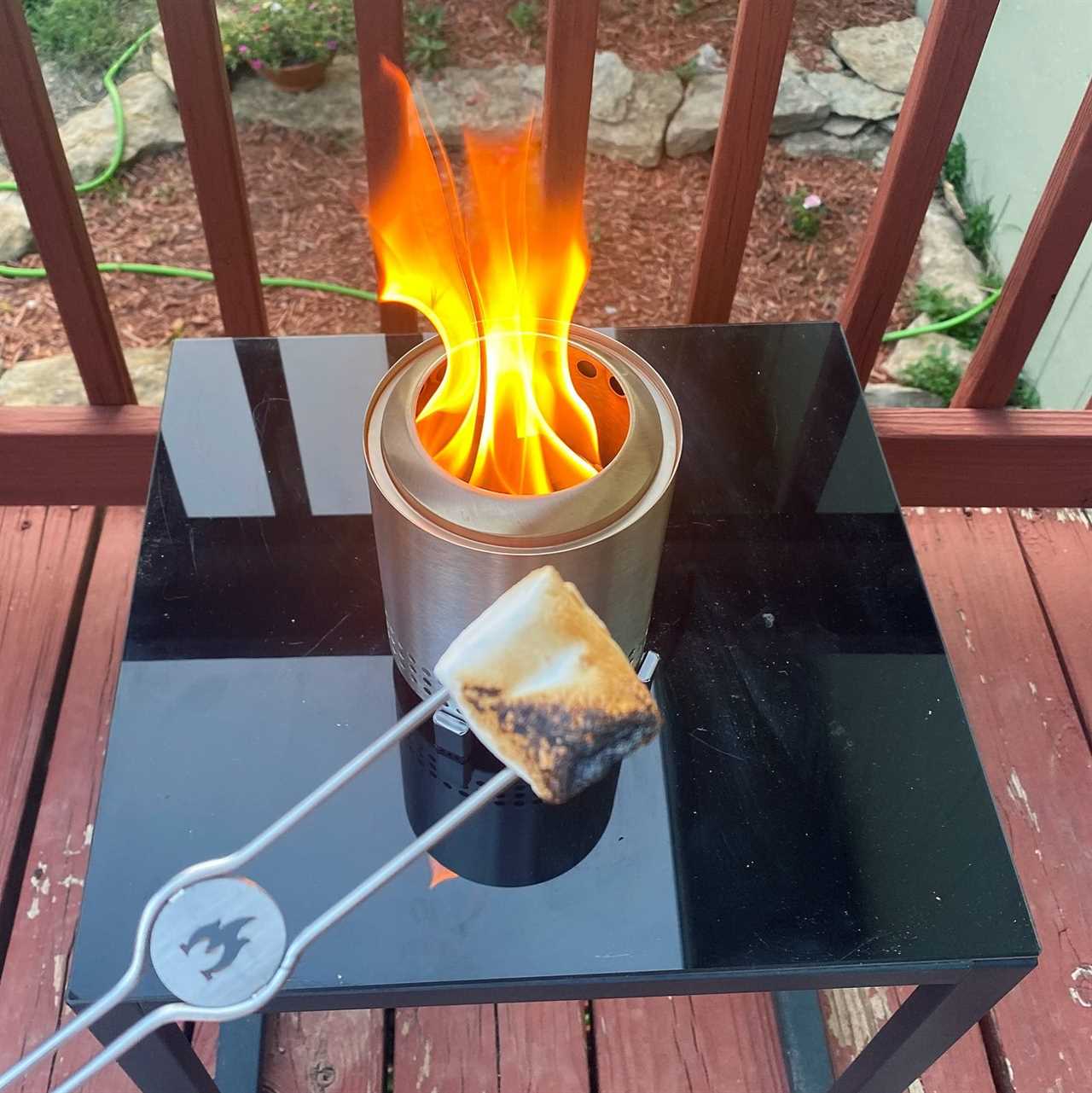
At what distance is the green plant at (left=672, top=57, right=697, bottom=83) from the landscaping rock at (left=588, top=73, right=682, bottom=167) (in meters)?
0.06

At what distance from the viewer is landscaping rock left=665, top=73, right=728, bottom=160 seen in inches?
106

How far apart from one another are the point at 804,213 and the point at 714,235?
156 cm

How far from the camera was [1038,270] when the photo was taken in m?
1.14

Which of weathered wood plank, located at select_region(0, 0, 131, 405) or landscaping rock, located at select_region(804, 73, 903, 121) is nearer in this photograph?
weathered wood plank, located at select_region(0, 0, 131, 405)

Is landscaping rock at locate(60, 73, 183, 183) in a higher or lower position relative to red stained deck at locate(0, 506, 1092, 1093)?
lower

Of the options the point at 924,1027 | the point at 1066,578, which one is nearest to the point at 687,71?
the point at 1066,578

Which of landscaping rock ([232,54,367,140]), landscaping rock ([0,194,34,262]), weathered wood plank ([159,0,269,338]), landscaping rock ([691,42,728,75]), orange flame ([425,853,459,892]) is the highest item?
weathered wood plank ([159,0,269,338])

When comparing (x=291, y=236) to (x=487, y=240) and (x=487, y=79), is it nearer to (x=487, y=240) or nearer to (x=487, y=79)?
(x=487, y=79)

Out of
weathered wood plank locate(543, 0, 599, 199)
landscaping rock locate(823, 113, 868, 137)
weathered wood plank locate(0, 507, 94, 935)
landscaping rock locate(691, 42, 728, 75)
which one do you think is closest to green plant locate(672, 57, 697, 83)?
landscaping rock locate(691, 42, 728, 75)

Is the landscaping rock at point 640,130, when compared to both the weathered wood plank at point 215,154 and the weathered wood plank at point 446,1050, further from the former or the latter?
the weathered wood plank at point 446,1050

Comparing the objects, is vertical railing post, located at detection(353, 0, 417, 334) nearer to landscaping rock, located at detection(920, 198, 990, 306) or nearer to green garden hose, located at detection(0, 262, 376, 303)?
green garden hose, located at detection(0, 262, 376, 303)

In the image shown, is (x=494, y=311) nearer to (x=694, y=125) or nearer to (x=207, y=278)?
(x=207, y=278)

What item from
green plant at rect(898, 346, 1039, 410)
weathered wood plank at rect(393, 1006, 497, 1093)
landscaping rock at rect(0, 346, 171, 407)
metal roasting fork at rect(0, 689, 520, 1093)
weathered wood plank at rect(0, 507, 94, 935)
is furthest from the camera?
green plant at rect(898, 346, 1039, 410)

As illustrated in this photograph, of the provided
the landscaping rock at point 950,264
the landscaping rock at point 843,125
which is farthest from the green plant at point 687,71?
the landscaping rock at point 950,264
